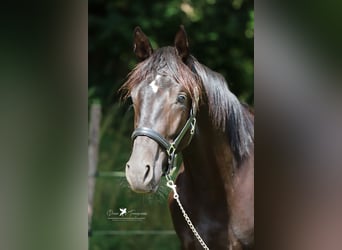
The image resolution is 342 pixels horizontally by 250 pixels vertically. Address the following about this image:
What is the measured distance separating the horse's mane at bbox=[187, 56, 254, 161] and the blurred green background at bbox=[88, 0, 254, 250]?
0.22 feet

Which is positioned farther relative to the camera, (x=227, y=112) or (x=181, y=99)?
(x=227, y=112)

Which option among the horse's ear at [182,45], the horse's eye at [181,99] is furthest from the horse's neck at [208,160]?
the horse's ear at [182,45]

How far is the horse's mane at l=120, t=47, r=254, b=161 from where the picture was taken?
226 cm

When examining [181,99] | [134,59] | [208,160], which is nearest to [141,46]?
[134,59]

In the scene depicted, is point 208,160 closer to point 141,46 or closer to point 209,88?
point 209,88

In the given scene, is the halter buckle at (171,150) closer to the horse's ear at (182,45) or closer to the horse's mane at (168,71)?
the horse's mane at (168,71)

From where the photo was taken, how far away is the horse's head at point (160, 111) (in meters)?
2.17

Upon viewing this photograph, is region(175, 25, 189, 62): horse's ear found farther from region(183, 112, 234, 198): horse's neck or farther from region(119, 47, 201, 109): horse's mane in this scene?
region(183, 112, 234, 198): horse's neck

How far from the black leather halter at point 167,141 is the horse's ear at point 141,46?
38cm

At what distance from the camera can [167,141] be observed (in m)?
2.19

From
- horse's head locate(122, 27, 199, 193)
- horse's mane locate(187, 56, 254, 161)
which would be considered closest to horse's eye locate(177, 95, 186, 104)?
horse's head locate(122, 27, 199, 193)

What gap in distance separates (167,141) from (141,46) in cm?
52
